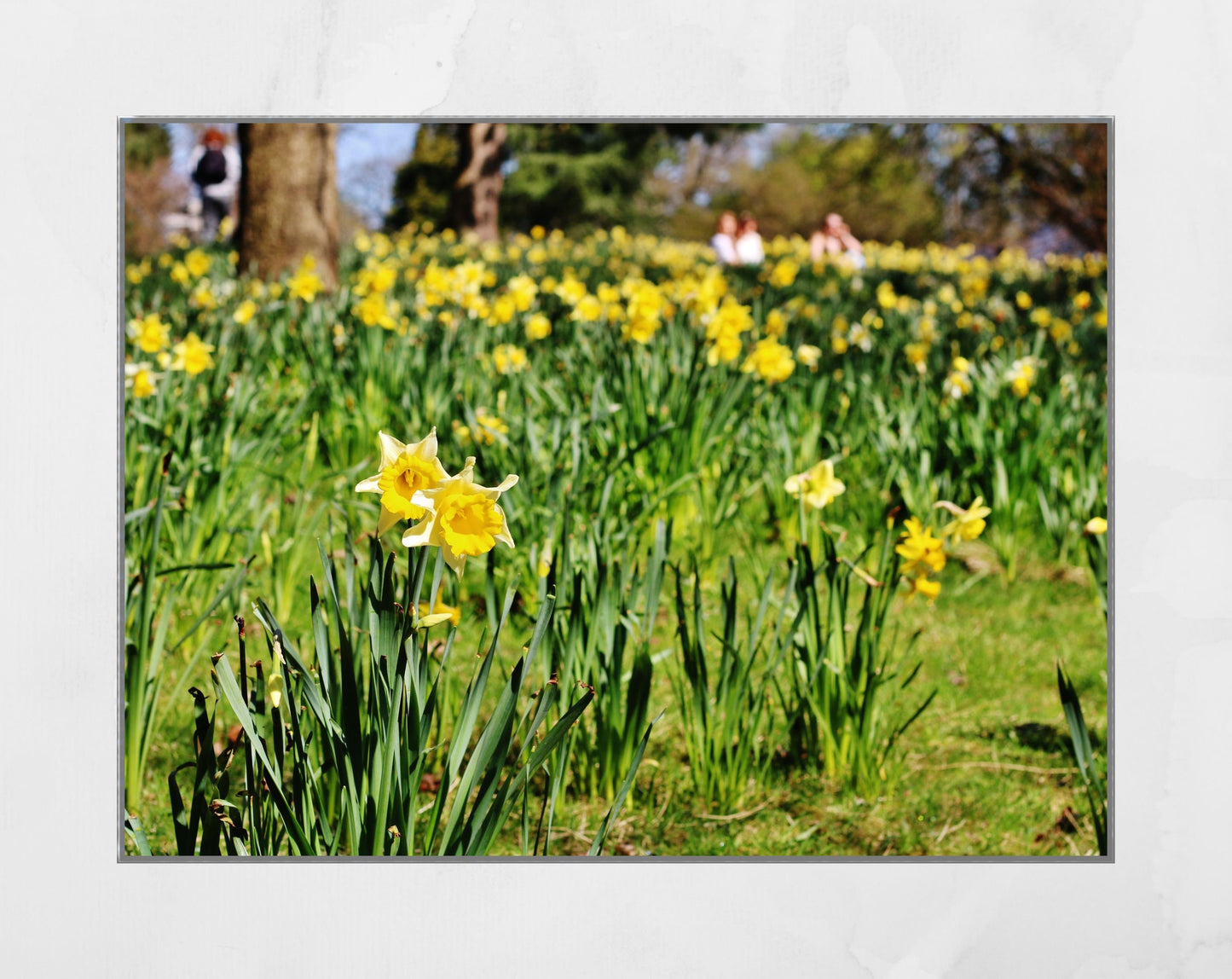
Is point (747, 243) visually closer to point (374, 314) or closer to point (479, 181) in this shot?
point (479, 181)

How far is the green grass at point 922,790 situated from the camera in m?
1.81

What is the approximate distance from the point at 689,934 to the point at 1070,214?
8720 millimetres

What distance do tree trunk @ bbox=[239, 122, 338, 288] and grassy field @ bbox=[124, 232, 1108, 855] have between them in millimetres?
1187

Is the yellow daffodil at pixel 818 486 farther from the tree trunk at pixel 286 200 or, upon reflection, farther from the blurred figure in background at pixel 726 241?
the blurred figure in background at pixel 726 241

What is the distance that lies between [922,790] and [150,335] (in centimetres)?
241

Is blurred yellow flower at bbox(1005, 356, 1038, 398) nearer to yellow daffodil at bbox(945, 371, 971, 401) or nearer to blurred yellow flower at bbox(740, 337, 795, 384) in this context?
yellow daffodil at bbox(945, 371, 971, 401)

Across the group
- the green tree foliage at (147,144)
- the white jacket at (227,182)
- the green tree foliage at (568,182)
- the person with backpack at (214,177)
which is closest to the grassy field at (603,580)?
the green tree foliage at (147,144)

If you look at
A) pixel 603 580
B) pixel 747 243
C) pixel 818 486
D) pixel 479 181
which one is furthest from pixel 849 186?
pixel 603 580

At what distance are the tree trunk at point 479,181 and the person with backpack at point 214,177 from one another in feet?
7.07

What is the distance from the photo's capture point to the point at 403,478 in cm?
122
